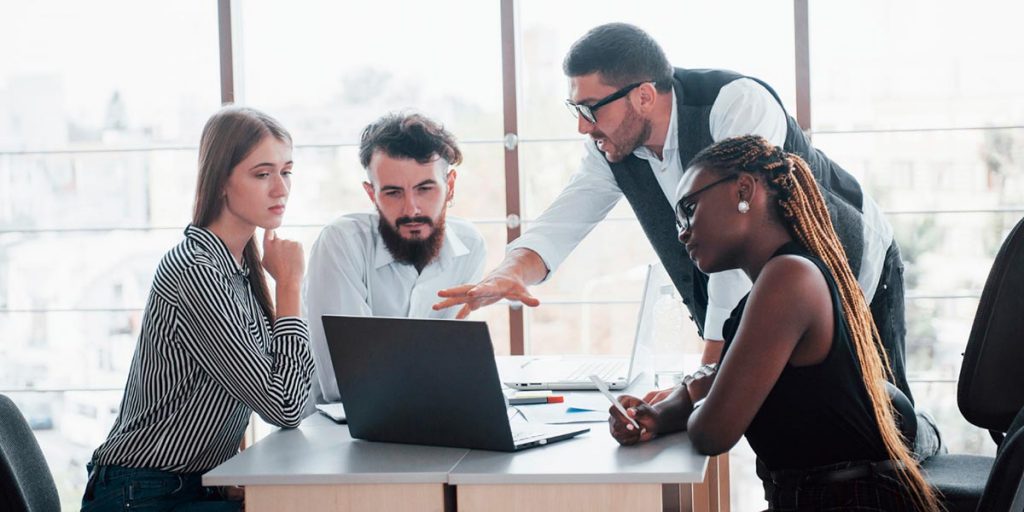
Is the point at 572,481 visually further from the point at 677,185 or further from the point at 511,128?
the point at 511,128

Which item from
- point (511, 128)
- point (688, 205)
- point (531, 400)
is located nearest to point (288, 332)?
point (531, 400)

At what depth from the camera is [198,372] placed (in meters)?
2.01

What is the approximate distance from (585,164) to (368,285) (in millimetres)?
681

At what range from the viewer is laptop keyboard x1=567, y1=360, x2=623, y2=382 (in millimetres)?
2367

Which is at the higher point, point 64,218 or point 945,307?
point 64,218

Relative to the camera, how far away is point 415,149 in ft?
8.50

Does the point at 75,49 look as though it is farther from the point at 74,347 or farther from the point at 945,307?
the point at 945,307

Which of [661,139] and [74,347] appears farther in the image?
[74,347]

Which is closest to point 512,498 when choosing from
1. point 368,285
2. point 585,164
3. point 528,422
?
point 528,422

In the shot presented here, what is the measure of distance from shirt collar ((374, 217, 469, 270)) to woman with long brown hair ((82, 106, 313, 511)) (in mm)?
499

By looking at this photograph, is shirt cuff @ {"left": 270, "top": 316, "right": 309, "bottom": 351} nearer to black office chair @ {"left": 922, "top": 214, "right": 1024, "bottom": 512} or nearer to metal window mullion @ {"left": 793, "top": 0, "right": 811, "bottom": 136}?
black office chair @ {"left": 922, "top": 214, "right": 1024, "bottom": 512}

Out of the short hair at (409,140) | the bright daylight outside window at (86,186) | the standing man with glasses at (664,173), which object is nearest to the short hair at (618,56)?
the standing man with glasses at (664,173)

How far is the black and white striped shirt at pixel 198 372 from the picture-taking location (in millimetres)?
1934

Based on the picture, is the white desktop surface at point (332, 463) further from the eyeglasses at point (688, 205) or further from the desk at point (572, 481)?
the eyeglasses at point (688, 205)
